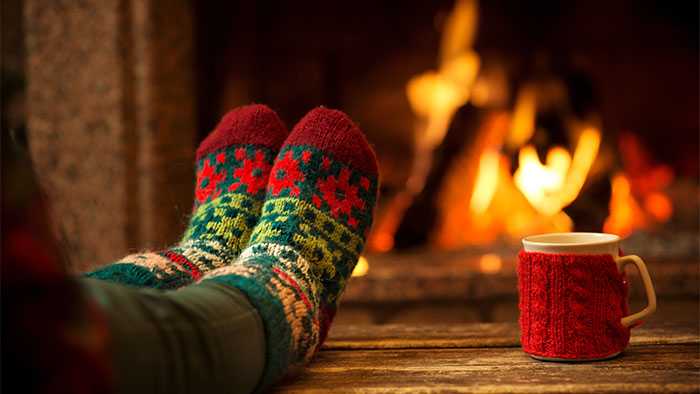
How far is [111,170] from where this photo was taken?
1290 millimetres

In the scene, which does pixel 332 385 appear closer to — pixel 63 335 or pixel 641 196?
pixel 63 335

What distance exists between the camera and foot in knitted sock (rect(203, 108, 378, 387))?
56cm

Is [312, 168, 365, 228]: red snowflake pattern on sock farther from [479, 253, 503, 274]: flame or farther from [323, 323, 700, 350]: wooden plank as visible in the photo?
[479, 253, 503, 274]: flame

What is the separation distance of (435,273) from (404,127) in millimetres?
444

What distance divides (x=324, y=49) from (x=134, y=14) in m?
0.44

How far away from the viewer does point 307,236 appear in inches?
27.5

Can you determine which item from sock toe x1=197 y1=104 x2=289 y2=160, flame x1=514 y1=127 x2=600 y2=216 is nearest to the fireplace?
flame x1=514 y1=127 x2=600 y2=216

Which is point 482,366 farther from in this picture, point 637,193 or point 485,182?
point 637,193

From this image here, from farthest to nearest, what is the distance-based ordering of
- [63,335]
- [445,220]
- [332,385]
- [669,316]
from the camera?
[445,220], [669,316], [332,385], [63,335]

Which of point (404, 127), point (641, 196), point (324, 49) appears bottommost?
point (641, 196)

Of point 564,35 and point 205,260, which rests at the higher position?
point 564,35

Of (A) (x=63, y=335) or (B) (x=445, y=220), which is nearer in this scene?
(A) (x=63, y=335)

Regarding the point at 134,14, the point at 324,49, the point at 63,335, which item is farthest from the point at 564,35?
the point at 63,335

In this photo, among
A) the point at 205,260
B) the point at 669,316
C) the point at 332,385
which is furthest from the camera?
the point at 669,316
